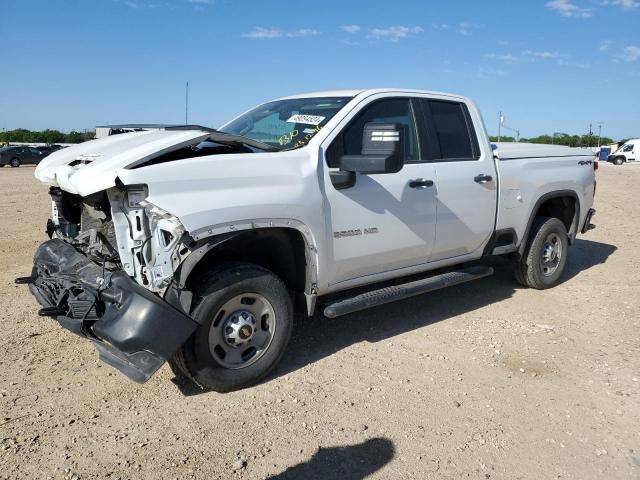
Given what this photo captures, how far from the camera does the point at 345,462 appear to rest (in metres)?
3.15

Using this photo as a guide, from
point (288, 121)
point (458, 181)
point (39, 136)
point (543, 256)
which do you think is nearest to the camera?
point (288, 121)

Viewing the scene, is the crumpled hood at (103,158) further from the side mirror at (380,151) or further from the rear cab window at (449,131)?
the rear cab window at (449,131)

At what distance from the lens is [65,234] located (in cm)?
466

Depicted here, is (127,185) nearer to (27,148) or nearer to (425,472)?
(425,472)

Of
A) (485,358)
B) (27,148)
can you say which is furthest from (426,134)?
(27,148)

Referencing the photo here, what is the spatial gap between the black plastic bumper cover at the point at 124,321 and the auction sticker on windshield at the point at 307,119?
5.94 feet

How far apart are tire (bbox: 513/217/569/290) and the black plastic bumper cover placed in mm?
4212

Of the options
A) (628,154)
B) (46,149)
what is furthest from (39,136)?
(628,154)

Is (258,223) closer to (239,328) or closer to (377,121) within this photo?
(239,328)

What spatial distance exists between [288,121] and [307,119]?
0.76 ft

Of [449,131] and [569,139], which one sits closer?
[449,131]

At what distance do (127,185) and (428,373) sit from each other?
255 centimetres

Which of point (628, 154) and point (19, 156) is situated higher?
point (628, 154)

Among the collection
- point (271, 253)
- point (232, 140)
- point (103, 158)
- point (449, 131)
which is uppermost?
point (449, 131)
